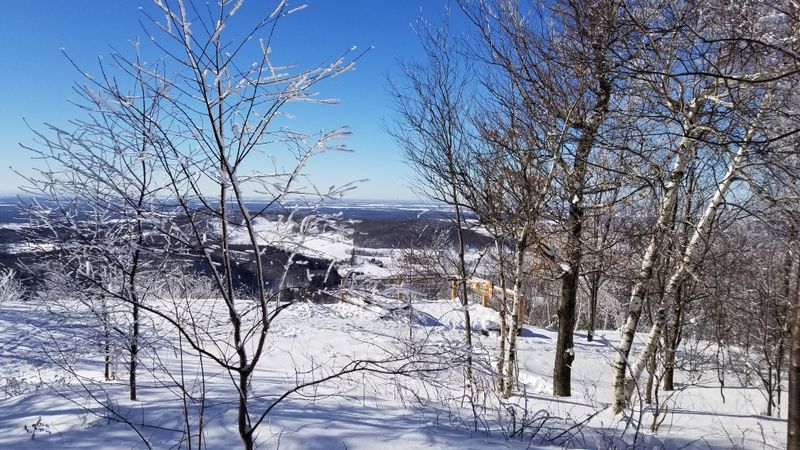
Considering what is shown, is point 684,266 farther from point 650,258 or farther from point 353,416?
point 353,416

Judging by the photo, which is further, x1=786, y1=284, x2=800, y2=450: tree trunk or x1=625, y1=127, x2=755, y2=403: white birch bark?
x1=625, y1=127, x2=755, y2=403: white birch bark

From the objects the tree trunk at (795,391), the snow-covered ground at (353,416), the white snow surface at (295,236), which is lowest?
the snow-covered ground at (353,416)

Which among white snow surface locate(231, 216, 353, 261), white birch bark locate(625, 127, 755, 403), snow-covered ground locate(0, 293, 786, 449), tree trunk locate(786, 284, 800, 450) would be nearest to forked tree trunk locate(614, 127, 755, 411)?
white birch bark locate(625, 127, 755, 403)

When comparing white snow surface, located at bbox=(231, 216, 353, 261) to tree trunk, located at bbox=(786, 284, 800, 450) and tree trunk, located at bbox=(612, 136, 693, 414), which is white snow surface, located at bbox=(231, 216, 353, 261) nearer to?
tree trunk, located at bbox=(786, 284, 800, 450)

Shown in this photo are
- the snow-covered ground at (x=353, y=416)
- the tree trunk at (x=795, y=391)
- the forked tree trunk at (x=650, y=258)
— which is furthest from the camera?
the forked tree trunk at (x=650, y=258)

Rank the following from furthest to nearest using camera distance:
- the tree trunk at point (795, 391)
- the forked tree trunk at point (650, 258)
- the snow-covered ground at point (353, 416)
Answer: the forked tree trunk at point (650, 258), the snow-covered ground at point (353, 416), the tree trunk at point (795, 391)

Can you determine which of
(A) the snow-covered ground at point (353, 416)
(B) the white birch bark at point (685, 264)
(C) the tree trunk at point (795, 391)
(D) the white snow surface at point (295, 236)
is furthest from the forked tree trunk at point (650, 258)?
(D) the white snow surface at point (295, 236)

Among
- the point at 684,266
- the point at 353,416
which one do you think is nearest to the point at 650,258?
the point at 684,266

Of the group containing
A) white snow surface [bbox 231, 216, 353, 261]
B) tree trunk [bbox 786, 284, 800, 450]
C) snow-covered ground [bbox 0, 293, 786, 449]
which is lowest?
snow-covered ground [bbox 0, 293, 786, 449]

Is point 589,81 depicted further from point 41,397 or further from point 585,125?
point 41,397

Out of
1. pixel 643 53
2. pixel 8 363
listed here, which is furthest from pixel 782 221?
pixel 8 363

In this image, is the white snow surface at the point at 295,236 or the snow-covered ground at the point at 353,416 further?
the snow-covered ground at the point at 353,416

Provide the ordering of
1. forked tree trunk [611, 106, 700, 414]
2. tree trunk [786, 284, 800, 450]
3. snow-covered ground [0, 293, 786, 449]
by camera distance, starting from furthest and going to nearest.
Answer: forked tree trunk [611, 106, 700, 414]
snow-covered ground [0, 293, 786, 449]
tree trunk [786, 284, 800, 450]

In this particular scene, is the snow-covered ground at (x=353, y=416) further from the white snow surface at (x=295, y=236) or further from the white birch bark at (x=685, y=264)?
the white birch bark at (x=685, y=264)
